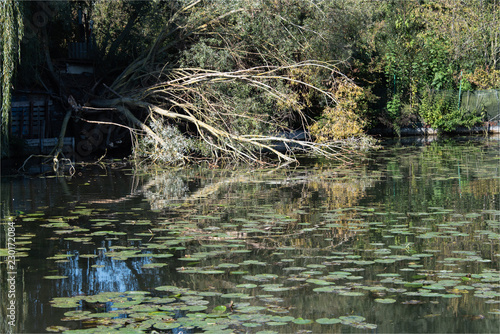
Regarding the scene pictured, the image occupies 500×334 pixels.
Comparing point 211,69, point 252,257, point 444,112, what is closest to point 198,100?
point 211,69

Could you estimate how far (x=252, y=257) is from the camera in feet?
22.6

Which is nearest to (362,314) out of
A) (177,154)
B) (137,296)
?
(137,296)

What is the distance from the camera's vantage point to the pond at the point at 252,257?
16.4ft

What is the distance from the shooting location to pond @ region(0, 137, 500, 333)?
5008mm

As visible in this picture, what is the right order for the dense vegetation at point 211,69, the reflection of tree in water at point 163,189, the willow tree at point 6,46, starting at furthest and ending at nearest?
the dense vegetation at point 211,69 < the willow tree at point 6,46 < the reflection of tree in water at point 163,189

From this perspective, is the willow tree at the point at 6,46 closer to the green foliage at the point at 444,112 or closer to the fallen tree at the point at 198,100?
the fallen tree at the point at 198,100

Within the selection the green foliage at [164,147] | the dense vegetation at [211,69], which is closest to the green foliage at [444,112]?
the dense vegetation at [211,69]

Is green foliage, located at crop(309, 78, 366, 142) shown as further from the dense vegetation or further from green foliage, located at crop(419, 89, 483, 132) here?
green foliage, located at crop(419, 89, 483, 132)

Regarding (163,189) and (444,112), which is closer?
(163,189)

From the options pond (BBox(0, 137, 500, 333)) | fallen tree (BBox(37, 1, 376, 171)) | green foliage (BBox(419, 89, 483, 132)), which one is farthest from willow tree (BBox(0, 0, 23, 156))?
green foliage (BBox(419, 89, 483, 132))

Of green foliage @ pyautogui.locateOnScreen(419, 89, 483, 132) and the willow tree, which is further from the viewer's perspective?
green foliage @ pyautogui.locateOnScreen(419, 89, 483, 132)

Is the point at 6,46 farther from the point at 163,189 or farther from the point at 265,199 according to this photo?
the point at 265,199

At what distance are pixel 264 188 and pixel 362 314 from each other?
7.17 m

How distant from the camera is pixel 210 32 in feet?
61.4
